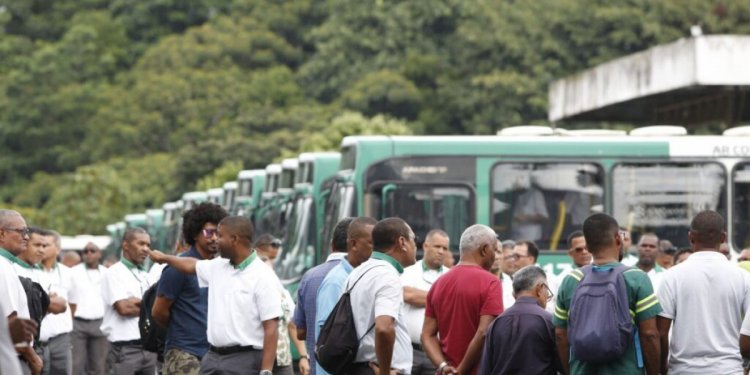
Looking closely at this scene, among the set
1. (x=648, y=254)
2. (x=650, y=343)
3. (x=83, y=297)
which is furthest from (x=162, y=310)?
(x=83, y=297)

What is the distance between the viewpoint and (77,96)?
84.6 metres

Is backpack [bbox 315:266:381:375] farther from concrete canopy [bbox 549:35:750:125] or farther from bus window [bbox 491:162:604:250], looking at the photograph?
concrete canopy [bbox 549:35:750:125]

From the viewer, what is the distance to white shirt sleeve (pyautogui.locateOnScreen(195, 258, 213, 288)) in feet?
40.1

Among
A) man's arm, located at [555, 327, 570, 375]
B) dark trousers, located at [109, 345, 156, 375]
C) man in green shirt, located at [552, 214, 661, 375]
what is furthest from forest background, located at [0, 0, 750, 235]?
man in green shirt, located at [552, 214, 661, 375]

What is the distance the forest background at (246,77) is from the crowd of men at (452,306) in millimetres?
41399

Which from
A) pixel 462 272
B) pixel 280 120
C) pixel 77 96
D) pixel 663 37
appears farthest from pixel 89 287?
pixel 77 96

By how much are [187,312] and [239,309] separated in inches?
33.4

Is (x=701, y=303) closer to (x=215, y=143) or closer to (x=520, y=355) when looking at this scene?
(x=520, y=355)

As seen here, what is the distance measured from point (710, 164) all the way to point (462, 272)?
11322 mm

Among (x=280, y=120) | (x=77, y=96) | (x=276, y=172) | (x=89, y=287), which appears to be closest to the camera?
(x=89, y=287)

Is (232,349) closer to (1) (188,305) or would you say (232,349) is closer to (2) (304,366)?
(1) (188,305)

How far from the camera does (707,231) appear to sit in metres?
11.2

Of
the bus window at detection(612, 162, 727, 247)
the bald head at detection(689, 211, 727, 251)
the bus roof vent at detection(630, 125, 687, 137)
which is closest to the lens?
the bald head at detection(689, 211, 727, 251)

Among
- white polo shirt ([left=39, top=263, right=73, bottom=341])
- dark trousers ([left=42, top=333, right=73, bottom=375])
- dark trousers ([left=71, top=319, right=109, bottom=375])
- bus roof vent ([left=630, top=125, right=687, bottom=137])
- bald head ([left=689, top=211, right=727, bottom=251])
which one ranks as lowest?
dark trousers ([left=71, top=319, right=109, bottom=375])
